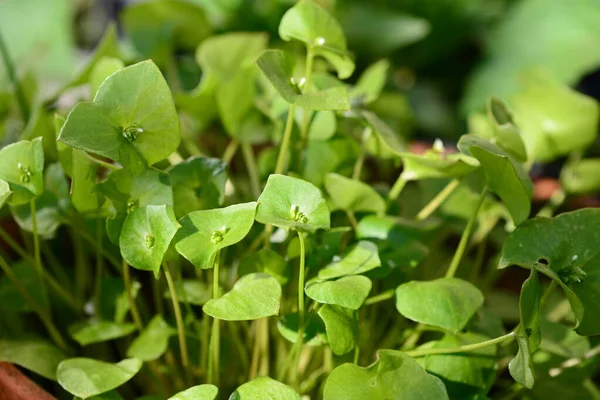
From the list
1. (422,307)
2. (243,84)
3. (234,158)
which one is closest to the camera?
(422,307)

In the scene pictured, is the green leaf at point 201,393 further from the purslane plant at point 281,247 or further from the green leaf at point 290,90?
the green leaf at point 290,90

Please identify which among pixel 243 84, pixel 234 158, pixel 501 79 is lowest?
pixel 501 79

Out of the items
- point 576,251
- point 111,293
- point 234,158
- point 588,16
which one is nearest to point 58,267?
point 111,293

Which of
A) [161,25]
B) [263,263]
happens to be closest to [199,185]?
[263,263]

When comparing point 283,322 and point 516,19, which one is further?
point 516,19

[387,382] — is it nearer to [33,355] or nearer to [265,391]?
[265,391]

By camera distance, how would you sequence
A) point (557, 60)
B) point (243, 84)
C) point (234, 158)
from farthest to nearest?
point (557, 60)
point (234, 158)
point (243, 84)

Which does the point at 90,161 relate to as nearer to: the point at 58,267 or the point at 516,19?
the point at 58,267
